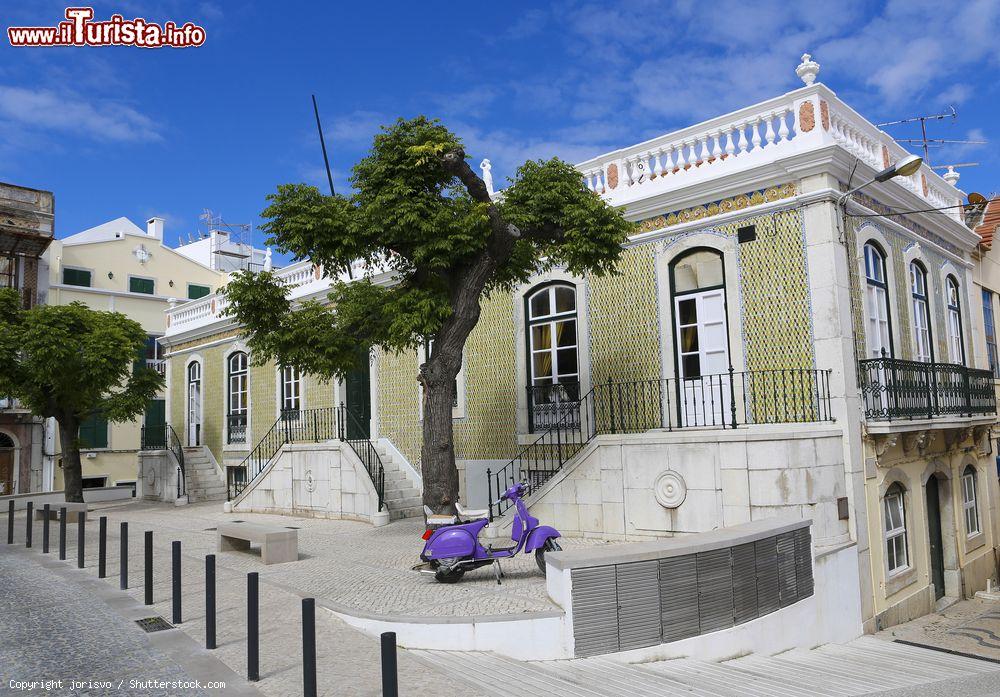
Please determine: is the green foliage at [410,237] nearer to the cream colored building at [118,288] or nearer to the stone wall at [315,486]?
the stone wall at [315,486]

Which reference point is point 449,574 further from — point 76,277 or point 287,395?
point 76,277

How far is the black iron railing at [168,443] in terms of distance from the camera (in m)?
22.3

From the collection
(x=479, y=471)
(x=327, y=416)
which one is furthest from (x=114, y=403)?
(x=479, y=471)

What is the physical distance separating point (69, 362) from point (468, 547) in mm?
14541

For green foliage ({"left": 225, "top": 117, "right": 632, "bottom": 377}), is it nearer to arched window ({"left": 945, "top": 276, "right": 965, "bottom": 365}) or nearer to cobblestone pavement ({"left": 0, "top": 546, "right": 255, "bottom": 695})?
cobblestone pavement ({"left": 0, "top": 546, "right": 255, "bottom": 695})

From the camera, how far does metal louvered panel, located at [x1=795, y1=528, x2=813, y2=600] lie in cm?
882

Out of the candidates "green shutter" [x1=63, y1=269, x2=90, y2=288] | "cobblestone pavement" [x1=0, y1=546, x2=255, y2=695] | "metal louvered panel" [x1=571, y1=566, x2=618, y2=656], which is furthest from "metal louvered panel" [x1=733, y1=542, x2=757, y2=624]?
"green shutter" [x1=63, y1=269, x2=90, y2=288]

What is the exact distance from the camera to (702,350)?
12.2 m

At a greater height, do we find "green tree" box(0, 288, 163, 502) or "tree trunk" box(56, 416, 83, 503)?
"green tree" box(0, 288, 163, 502)

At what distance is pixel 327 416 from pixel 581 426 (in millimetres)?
7900

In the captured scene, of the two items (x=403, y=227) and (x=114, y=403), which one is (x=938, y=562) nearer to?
(x=403, y=227)

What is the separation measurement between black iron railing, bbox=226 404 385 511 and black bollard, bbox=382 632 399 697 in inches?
420

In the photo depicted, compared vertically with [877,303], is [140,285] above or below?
above

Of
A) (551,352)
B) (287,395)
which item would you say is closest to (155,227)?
(287,395)
